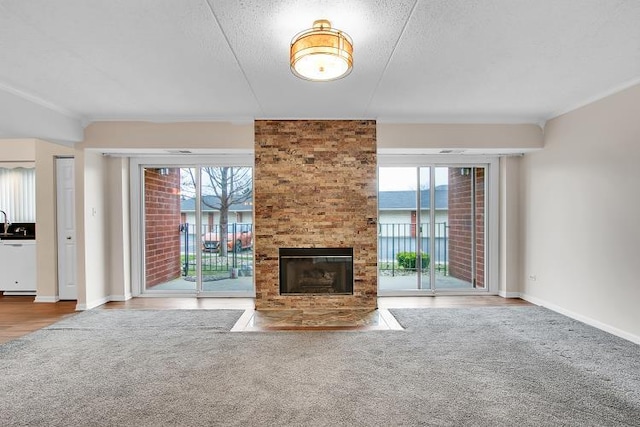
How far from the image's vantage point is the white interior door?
519 centimetres

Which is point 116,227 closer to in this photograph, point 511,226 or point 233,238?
point 233,238

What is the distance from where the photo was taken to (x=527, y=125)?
4.84 metres

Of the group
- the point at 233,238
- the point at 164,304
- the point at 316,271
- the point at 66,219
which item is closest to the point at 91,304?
the point at 164,304

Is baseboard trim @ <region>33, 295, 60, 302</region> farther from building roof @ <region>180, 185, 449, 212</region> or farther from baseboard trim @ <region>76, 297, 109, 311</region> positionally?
building roof @ <region>180, 185, 449, 212</region>

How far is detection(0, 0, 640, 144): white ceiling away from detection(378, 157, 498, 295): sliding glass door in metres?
1.27

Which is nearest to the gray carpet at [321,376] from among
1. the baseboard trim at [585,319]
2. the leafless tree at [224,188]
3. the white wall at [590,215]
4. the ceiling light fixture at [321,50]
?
the baseboard trim at [585,319]

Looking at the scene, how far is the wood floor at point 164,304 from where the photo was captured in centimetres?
447

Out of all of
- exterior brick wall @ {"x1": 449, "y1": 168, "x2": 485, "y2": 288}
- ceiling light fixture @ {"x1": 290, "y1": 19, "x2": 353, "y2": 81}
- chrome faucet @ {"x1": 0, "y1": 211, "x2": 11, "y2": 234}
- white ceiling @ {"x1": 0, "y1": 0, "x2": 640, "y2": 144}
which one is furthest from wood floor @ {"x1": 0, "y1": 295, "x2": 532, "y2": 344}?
ceiling light fixture @ {"x1": 290, "y1": 19, "x2": 353, "y2": 81}

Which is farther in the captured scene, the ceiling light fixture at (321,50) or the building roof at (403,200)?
the building roof at (403,200)

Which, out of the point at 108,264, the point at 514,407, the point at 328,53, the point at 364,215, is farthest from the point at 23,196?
the point at 514,407

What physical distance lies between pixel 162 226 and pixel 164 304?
4.17 feet

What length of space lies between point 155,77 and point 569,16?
129 inches

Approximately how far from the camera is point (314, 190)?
4.77 meters

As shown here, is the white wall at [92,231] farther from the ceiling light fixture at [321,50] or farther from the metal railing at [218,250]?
the ceiling light fixture at [321,50]
